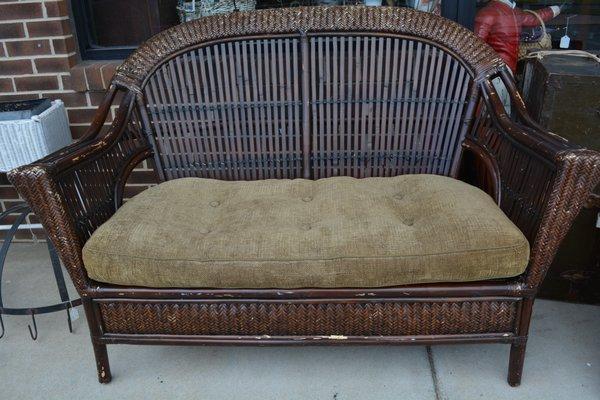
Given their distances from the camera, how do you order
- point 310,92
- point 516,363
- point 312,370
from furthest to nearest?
1. point 310,92
2. point 312,370
3. point 516,363

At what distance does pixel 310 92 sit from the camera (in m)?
2.11

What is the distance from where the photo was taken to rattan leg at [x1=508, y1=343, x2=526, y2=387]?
170cm

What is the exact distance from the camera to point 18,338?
6.88 ft

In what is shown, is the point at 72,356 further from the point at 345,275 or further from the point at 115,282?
the point at 345,275

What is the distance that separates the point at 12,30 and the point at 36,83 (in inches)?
9.4

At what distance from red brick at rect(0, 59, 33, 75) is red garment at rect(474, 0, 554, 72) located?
1980 millimetres

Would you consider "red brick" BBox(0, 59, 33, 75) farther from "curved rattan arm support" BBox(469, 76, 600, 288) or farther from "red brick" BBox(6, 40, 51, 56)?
"curved rattan arm support" BBox(469, 76, 600, 288)

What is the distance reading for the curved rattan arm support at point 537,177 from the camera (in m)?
1.47

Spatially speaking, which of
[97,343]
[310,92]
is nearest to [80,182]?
[97,343]

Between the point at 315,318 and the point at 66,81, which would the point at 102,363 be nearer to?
the point at 315,318

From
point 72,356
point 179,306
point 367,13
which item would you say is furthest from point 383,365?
point 367,13

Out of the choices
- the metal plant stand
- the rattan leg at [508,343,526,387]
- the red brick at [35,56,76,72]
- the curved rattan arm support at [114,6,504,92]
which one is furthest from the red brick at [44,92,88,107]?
the rattan leg at [508,343,526,387]

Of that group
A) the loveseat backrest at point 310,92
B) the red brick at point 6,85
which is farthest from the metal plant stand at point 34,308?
the red brick at point 6,85

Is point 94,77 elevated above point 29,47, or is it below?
below
